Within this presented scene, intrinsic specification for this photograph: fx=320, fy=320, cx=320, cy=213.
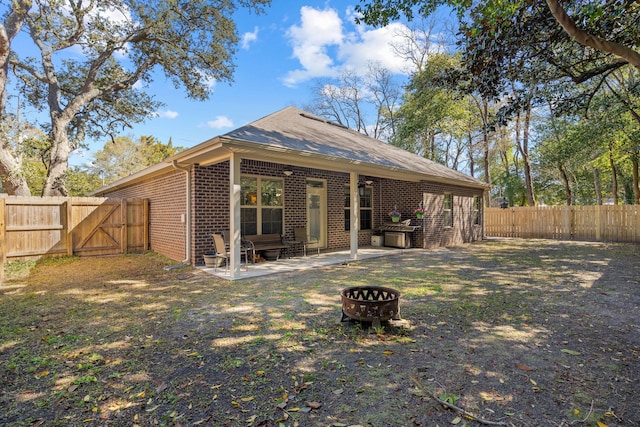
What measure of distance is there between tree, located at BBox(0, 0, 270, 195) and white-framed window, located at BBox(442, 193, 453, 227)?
37.9 feet

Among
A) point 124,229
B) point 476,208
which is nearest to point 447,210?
point 476,208

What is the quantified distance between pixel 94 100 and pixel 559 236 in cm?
2373

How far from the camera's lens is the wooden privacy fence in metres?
13.5

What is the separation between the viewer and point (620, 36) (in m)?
5.20

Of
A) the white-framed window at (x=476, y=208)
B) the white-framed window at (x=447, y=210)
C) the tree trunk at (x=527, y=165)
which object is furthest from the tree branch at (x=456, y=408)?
the tree trunk at (x=527, y=165)

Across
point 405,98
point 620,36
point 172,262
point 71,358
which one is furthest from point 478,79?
point 405,98

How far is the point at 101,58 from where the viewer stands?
14.2 meters

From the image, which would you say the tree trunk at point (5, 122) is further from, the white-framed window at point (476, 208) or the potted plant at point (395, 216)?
the white-framed window at point (476, 208)

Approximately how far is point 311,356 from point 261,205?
20.0 ft

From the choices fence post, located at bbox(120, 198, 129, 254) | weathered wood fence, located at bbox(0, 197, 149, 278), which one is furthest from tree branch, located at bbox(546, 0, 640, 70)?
fence post, located at bbox(120, 198, 129, 254)

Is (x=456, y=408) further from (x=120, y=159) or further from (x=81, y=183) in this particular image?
(x=120, y=159)

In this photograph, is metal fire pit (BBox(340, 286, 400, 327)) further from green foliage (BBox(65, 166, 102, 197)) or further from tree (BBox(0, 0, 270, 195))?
green foliage (BBox(65, 166, 102, 197))

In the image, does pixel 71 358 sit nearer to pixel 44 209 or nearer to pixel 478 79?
pixel 478 79

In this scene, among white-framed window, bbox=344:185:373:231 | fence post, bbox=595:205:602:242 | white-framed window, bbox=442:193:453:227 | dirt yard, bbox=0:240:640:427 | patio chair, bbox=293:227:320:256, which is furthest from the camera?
fence post, bbox=595:205:602:242
